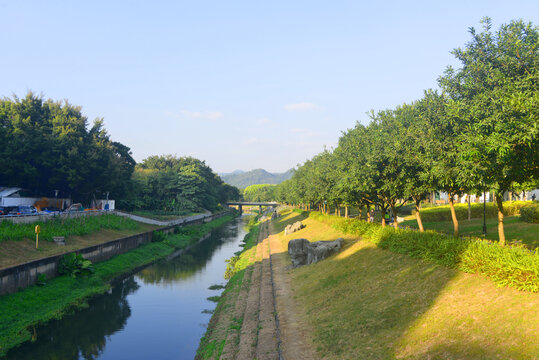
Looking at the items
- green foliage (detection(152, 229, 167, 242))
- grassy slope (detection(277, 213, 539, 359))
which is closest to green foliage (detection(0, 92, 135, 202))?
green foliage (detection(152, 229, 167, 242))

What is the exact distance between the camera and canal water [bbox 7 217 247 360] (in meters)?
20.9

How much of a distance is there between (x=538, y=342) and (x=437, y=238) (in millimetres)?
10080

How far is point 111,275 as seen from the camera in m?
37.8

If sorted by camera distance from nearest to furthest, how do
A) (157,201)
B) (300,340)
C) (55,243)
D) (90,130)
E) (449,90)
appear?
(300,340)
(449,90)
(55,243)
(90,130)
(157,201)

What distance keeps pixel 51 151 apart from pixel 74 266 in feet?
94.3

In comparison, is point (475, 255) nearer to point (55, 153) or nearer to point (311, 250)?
point (311, 250)

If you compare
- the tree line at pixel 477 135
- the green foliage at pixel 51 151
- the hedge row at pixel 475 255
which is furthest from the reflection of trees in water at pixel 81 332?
the green foliage at pixel 51 151

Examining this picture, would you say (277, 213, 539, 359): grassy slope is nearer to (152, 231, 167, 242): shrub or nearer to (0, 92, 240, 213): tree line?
(152, 231, 167, 242): shrub

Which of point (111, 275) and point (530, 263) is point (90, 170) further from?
point (530, 263)

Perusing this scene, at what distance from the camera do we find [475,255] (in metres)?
15.0

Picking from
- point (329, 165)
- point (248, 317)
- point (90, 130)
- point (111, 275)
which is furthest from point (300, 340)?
point (90, 130)

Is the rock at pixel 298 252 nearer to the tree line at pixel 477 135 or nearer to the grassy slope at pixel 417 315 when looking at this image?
the tree line at pixel 477 135

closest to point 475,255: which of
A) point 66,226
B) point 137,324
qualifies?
point 137,324

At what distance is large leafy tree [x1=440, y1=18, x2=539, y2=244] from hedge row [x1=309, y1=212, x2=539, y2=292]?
288 centimetres
